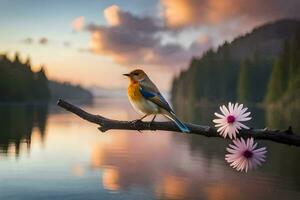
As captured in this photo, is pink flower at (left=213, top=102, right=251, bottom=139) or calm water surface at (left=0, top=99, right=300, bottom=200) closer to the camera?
pink flower at (left=213, top=102, right=251, bottom=139)

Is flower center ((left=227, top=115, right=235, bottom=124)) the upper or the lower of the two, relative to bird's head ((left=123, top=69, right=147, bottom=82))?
lower

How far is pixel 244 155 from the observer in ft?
8.27

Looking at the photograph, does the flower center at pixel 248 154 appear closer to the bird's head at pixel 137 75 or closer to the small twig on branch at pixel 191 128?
the small twig on branch at pixel 191 128

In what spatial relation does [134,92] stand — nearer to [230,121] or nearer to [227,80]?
[230,121]

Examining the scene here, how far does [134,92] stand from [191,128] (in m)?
0.60

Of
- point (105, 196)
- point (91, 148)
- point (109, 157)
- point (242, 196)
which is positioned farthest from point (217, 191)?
point (91, 148)

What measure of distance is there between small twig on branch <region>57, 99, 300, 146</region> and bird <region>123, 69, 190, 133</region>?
13cm

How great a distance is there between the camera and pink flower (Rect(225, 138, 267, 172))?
2453 millimetres

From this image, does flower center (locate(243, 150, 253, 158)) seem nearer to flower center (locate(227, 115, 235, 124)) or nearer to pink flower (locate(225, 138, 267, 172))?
pink flower (locate(225, 138, 267, 172))

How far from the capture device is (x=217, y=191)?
3700cm

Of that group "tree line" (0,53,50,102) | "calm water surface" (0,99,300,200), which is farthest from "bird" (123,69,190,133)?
"tree line" (0,53,50,102)

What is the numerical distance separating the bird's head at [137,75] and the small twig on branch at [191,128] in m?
0.33

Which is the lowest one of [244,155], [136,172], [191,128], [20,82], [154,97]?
[136,172]

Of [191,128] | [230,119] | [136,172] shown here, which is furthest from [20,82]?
[230,119]
